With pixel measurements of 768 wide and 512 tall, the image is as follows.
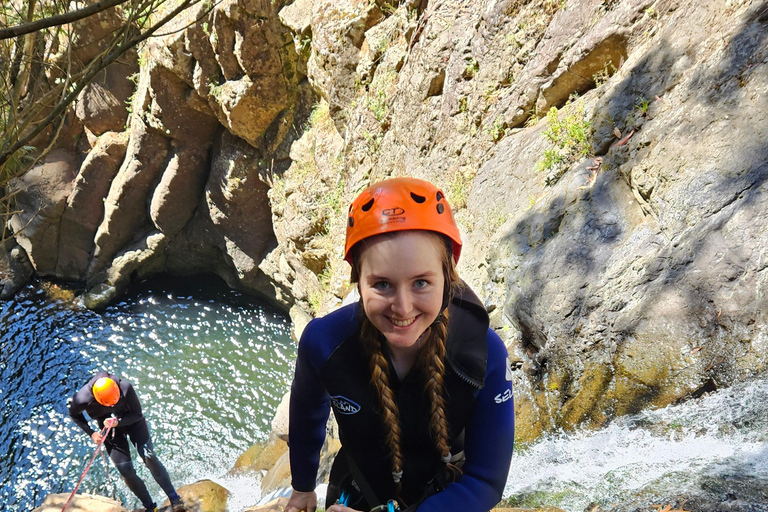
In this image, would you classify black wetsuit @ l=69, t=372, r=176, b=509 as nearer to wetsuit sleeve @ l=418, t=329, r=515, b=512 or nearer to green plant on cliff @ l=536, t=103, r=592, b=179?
wetsuit sleeve @ l=418, t=329, r=515, b=512

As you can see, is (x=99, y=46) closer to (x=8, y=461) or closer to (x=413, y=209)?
(x=8, y=461)

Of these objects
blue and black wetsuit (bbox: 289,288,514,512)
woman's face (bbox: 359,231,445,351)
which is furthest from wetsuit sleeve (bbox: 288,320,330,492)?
woman's face (bbox: 359,231,445,351)

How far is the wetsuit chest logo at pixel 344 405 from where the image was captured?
1772 millimetres

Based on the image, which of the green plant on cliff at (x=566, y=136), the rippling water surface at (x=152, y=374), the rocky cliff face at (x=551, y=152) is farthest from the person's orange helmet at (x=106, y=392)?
the green plant on cliff at (x=566, y=136)

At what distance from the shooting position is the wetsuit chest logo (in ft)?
5.82

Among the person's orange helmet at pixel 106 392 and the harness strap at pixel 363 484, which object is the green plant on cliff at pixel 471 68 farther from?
the person's orange helmet at pixel 106 392

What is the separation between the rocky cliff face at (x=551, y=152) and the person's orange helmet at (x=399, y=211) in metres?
2.43

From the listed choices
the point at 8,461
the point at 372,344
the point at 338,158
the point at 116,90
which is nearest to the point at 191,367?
the point at 8,461

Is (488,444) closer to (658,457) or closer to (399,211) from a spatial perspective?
(399,211)

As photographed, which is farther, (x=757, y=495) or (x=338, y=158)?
(x=338, y=158)

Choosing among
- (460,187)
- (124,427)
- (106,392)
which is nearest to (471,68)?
(460,187)

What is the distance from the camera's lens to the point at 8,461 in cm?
904

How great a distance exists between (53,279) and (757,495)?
59.3ft

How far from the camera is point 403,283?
60.3 inches
